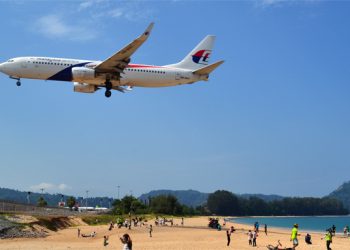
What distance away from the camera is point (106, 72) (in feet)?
156

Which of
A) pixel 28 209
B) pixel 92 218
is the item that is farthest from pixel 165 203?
pixel 28 209

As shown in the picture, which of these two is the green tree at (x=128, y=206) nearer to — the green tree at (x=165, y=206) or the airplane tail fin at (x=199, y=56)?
the green tree at (x=165, y=206)

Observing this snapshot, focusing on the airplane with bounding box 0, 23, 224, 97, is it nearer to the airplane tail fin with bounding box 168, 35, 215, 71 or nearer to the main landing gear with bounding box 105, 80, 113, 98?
the main landing gear with bounding box 105, 80, 113, 98

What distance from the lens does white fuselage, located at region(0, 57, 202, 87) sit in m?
46.5

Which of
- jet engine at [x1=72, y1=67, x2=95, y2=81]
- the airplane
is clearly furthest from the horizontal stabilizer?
jet engine at [x1=72, y1=67, x2=95, y2=81]

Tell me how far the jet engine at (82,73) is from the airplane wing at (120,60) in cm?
70

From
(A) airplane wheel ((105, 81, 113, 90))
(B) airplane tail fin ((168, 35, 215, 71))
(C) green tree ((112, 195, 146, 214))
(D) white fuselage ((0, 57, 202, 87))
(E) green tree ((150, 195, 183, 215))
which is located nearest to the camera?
(D) white fuselage ((0, 57, 202, 87))

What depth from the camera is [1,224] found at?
55.8 metres

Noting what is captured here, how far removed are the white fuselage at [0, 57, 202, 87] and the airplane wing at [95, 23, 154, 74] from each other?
2.58ft

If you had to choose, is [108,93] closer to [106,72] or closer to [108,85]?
[108,85]

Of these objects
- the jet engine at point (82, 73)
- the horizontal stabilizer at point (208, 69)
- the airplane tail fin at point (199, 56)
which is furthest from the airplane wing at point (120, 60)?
the airplane tail fin at point (199, 56)

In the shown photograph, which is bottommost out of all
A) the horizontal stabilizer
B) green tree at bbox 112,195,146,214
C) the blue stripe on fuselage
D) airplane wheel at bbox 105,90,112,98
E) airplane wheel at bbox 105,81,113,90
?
green tree at bbox 112,195,146,214

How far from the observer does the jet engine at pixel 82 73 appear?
46.0 m

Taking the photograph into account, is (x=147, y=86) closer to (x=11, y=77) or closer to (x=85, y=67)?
(x=85, y=67)
